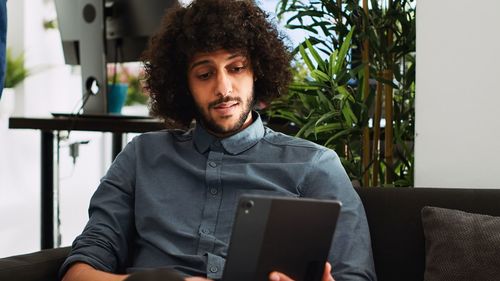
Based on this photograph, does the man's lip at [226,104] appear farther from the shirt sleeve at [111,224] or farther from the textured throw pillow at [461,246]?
the textured throw pillow at [461,246]

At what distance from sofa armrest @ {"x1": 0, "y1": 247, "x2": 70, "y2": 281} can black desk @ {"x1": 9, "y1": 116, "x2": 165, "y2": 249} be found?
1.23 meters

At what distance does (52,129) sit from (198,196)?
152cm

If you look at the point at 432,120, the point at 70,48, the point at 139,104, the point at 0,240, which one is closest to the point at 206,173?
the point at 432,120

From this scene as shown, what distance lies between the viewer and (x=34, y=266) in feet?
5.66

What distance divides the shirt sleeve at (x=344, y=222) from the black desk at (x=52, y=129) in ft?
4.23

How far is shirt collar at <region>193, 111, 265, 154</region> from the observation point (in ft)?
6.19

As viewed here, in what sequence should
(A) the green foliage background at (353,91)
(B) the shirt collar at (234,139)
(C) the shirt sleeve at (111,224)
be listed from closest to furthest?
(C) the shirt sleeve at (111,224), (B) the shirt collar at (234,139), (A) the green foliage background at (353,91)

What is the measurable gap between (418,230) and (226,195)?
1.54 feet

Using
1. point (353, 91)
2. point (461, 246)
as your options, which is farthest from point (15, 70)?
point (461, 246)

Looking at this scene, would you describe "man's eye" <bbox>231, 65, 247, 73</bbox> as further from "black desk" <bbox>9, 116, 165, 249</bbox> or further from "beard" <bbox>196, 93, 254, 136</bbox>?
"black desk" <bbox>9, 116, 165, 249</bbox>

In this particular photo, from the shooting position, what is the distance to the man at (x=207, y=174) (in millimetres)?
1750

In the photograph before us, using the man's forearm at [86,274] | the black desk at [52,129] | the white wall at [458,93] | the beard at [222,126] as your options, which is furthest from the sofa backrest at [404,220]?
the black desk at [52,129]

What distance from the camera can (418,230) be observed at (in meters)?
1.85

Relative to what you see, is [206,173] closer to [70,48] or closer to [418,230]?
[418,230]
